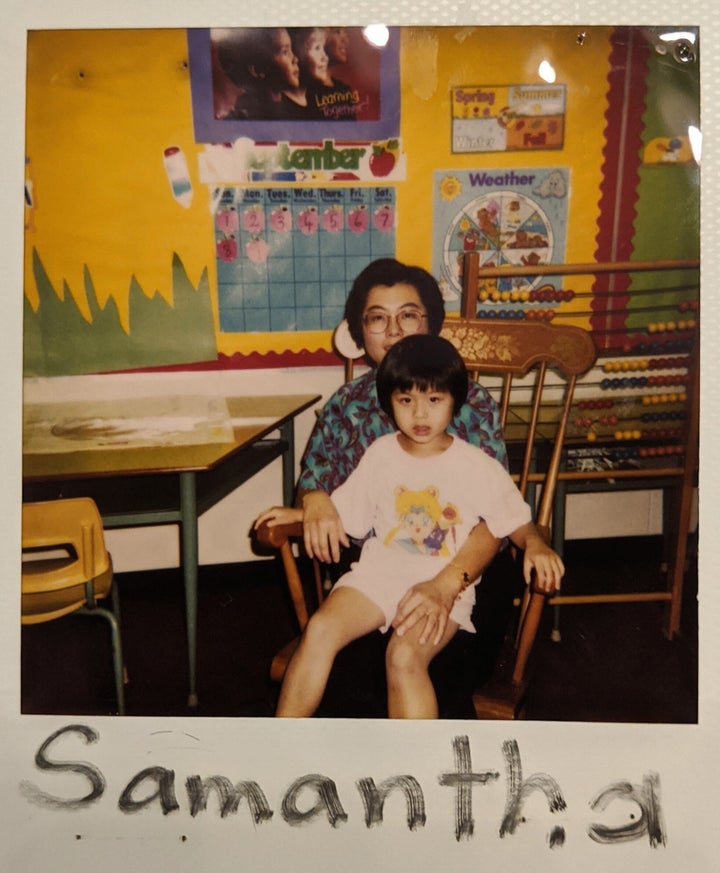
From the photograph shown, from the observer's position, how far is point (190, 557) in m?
0.90

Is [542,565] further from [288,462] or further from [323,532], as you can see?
[288,462]

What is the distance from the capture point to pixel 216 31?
2.59 ft

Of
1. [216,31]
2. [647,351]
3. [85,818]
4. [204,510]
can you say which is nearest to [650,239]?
[647,351]

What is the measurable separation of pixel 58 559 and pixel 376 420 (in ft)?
1.69

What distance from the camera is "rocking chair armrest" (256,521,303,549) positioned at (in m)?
0.81

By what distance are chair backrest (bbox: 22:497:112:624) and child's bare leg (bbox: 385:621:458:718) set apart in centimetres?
45

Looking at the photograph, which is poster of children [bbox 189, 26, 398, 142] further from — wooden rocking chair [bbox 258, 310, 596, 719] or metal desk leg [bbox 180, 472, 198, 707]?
metal desk leg [bbox 180, 472, 198, 707]

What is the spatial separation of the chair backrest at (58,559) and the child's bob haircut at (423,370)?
475 millimetres

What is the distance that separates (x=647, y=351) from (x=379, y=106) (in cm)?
54

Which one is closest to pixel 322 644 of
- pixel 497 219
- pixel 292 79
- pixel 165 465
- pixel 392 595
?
pixel 392 595

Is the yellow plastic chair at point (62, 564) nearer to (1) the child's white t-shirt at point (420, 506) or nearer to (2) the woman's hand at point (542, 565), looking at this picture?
(1) the child's white t-shirt at point (420, 506)

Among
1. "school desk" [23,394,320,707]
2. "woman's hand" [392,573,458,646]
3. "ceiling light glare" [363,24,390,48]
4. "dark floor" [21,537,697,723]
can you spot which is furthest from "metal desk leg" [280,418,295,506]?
"ceiling light glare" [363,24,390,48]

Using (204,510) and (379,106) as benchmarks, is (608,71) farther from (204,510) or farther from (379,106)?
(204,510)

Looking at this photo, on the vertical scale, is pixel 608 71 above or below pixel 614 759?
above
